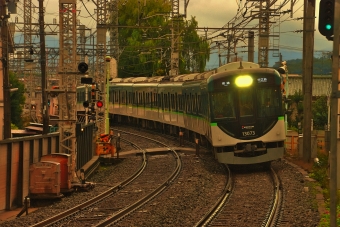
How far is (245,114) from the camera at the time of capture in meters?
18.2

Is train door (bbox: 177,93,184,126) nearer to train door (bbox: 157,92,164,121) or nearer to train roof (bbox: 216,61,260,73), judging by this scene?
train door (bbox: 157,92,164,121)

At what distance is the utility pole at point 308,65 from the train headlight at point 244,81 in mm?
3469

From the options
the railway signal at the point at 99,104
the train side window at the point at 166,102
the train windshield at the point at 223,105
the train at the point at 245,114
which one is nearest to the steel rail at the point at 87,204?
the train at the point at 245,114

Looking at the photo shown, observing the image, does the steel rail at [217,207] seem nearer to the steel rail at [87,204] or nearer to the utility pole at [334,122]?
the steel rail at [87,204]

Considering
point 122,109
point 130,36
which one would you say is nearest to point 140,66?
point 130,36

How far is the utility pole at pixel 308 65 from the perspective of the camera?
20.7 m

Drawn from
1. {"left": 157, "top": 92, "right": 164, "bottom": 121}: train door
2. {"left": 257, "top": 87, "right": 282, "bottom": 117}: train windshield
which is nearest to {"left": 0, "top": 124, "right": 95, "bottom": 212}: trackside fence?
{"left": 257, "top": 87, "right": 282, "bottom": 117}: train windshield

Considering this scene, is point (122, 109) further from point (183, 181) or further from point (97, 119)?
point (183, 181)

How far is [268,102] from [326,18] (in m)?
10.5

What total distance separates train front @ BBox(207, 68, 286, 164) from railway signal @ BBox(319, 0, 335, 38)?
10.2m

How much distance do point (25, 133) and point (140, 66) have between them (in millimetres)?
37435

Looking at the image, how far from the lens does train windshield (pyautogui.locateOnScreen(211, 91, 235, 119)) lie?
60.1 feet

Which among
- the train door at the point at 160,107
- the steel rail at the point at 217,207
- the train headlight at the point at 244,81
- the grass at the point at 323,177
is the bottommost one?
the steel rail at the point at 217,207

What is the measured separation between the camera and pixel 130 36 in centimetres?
6131
